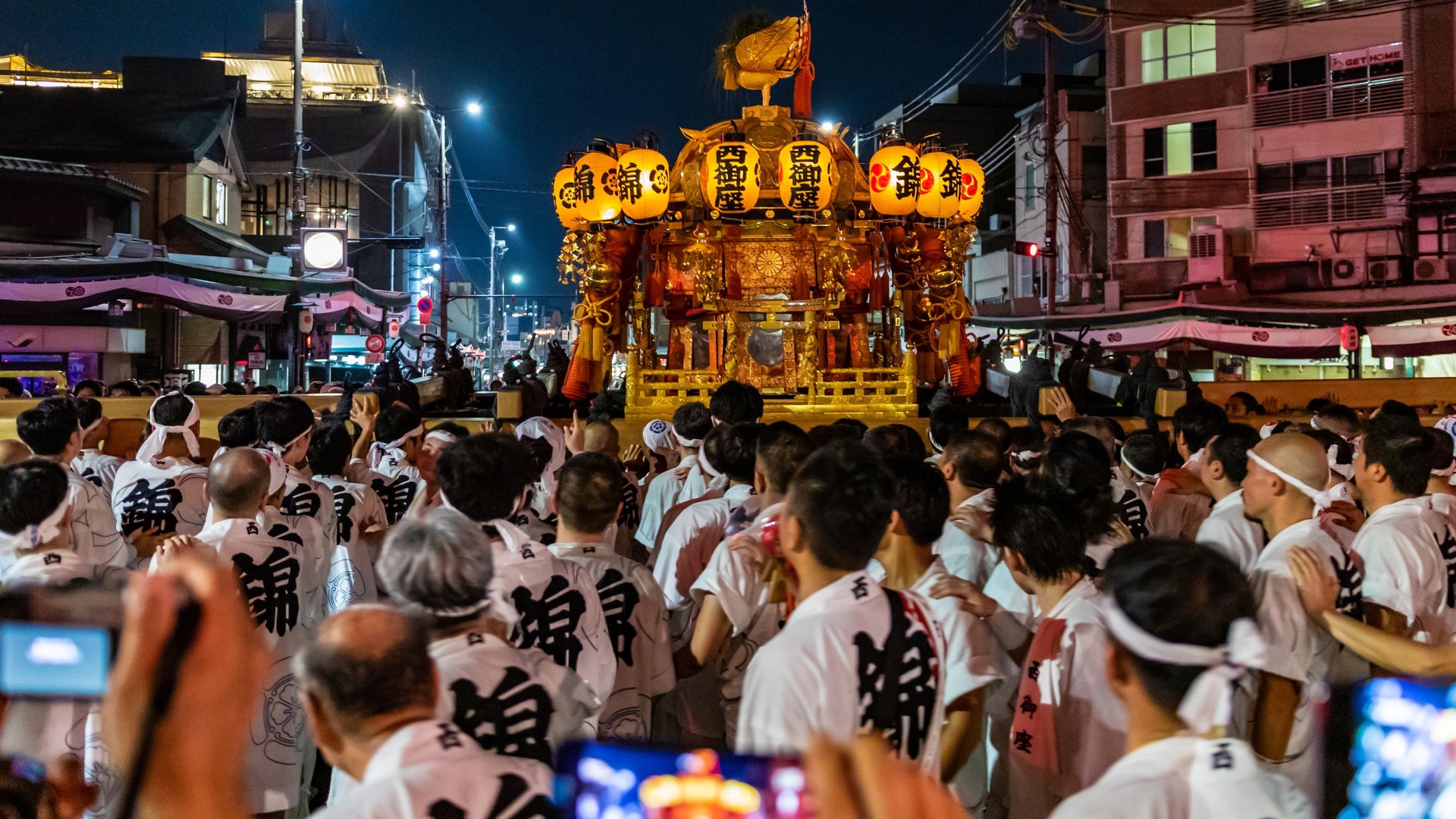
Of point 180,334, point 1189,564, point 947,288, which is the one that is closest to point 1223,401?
point 947,288

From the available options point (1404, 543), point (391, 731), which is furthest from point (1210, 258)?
point (391, 731)

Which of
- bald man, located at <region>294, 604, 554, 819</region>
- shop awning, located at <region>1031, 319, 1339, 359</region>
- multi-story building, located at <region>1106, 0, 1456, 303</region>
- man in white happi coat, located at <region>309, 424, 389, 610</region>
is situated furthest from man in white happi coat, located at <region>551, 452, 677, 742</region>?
multi-story building, located at <region>1106, 0, 1456, 303</region>

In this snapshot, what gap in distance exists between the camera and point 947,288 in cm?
1583

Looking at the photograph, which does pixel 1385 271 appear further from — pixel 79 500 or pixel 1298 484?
pixel 79 500

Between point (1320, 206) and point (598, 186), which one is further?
point (1320, 206)

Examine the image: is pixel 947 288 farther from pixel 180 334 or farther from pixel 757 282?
pixel 180 334

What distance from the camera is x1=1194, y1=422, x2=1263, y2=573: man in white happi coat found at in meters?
4.50

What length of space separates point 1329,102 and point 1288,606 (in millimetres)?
27026

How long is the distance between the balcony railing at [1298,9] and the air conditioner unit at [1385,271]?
6191mm

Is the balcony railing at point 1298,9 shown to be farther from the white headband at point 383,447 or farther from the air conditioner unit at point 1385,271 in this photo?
the white headband at point 383,447

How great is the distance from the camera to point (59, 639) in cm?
187

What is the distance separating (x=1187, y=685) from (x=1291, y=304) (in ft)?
83.6

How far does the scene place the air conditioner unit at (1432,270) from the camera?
23.7m

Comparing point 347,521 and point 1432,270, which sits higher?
point 1432,270
